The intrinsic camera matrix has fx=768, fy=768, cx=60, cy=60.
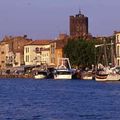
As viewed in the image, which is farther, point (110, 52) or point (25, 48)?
point (25, 48)

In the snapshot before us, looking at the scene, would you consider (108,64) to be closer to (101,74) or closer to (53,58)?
(101,74)

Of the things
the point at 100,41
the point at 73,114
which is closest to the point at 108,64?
the point at 100,41

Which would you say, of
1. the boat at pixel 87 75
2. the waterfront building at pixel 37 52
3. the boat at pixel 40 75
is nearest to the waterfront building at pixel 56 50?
the waterfront building at pixel 37 52

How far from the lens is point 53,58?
18300 centimetres

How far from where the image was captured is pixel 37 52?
194 metres

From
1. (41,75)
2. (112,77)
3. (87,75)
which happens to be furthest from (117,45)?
(112,77)

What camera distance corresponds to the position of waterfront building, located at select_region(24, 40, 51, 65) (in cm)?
18962

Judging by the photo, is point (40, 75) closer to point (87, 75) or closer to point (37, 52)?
point (87, 75)

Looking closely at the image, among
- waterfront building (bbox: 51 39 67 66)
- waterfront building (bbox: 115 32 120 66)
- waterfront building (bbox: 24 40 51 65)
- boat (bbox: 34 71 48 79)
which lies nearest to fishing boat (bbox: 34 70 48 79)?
boat (bbox: 34 71 48 79)

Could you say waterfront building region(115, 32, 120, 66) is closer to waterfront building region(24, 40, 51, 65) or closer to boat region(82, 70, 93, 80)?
boat region(82, 70, 93, 80)

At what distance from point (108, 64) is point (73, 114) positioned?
91297mm

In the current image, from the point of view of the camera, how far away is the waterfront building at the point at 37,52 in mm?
189625

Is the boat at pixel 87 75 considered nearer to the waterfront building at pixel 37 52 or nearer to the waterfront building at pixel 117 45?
the waterfront building at pixel 117 45

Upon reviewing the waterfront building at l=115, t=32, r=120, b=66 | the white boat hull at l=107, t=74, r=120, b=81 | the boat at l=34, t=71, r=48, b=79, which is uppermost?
the waterfront building at l=115, t=32, r=120, b=66
